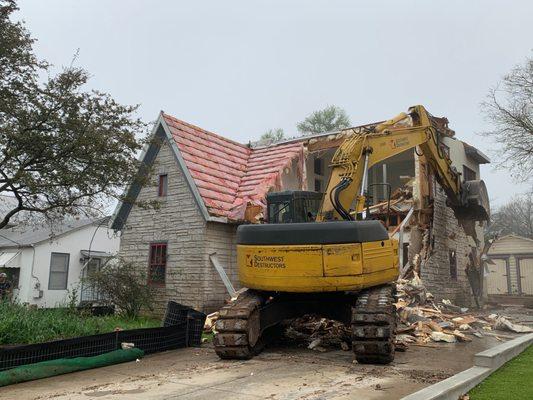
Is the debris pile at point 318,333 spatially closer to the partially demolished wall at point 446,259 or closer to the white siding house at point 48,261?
the partially demolished wall at point 446,259

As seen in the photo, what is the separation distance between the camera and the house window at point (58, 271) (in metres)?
23.9

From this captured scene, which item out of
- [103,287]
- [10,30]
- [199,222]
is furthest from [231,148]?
[10,30]

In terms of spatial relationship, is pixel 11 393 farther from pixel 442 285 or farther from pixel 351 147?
pixel 442 285

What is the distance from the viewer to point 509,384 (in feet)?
20.5

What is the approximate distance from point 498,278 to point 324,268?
3086 cm

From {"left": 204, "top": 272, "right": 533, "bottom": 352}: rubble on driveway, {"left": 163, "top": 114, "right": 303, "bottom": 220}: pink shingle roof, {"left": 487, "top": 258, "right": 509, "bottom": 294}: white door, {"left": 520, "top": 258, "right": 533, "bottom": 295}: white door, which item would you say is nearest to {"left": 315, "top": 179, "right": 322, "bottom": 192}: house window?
{"left": 163, "top": 114, "right": 303, "bottom": 220}: pink shingle roof

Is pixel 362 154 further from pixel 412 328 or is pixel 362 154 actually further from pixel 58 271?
pixel 58 271

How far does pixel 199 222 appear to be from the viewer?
587 inches

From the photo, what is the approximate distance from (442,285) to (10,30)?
1569 centimetres

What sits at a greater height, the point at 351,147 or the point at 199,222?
the point at 351,147

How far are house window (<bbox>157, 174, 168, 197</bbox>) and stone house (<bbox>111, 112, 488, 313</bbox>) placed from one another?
4 centimetres

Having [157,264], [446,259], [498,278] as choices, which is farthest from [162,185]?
[498,278]

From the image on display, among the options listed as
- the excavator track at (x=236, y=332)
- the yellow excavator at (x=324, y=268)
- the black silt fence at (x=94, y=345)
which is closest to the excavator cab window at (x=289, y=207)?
the yellow excavator at (x=324, y=268)

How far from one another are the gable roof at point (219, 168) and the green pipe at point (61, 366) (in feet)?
19.9
